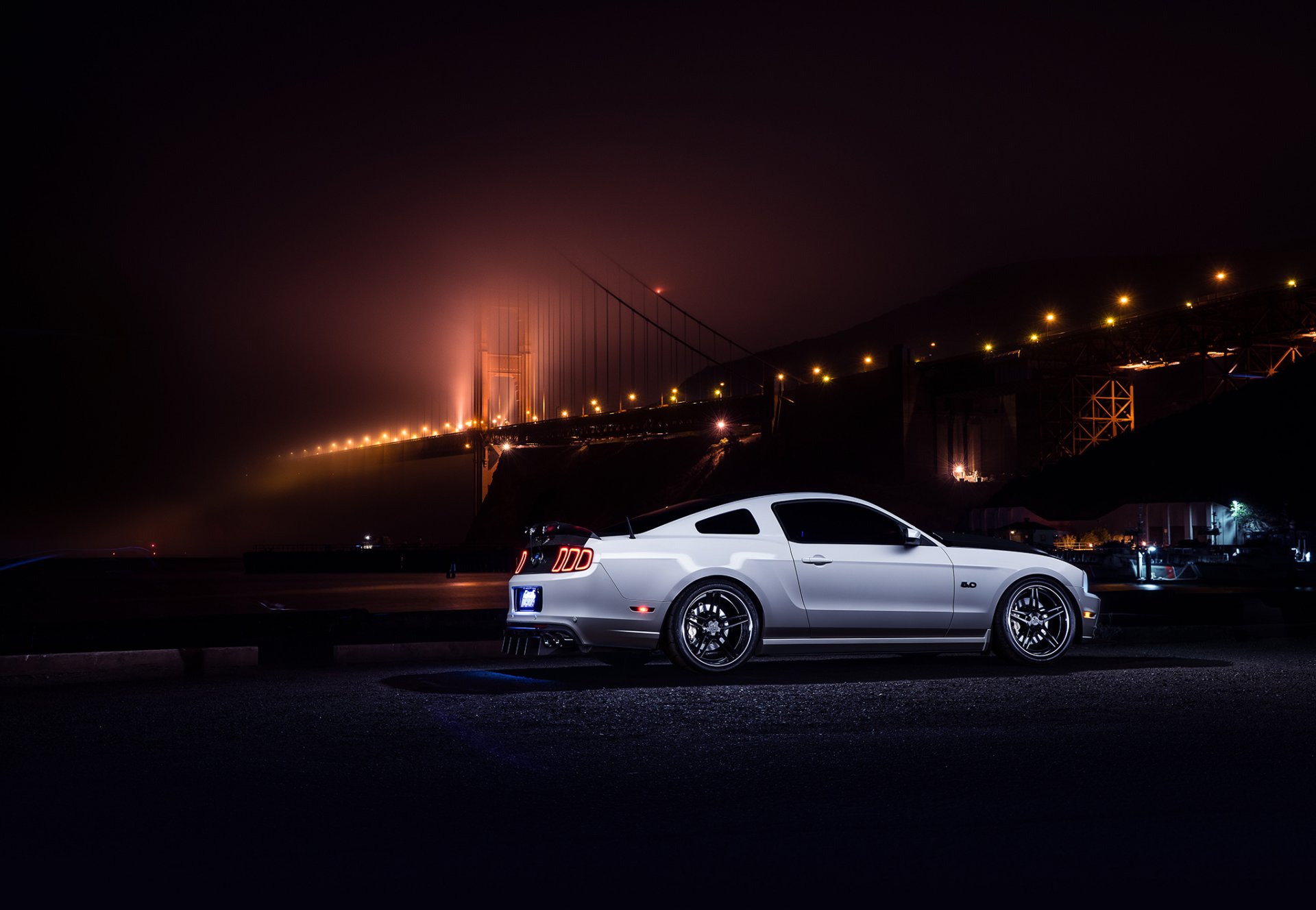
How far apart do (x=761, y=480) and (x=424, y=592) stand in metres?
73.0

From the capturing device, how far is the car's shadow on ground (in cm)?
881

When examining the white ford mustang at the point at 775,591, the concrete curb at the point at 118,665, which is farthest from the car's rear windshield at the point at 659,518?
the concrete curb at the point at 118,665

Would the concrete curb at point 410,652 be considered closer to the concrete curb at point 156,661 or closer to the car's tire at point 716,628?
the concrete curb at point 156,661

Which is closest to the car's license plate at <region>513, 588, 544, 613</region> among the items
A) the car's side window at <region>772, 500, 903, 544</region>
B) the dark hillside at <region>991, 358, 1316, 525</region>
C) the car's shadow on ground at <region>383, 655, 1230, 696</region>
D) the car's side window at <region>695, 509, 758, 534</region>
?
the car's shadow on ground at <region>383, 655, 1230, 696</region>

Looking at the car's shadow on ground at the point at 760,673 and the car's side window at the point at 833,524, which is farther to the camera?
the car's side window at the point at 833,524

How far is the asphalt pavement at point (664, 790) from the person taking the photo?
3779mm

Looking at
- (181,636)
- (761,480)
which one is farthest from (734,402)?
(181,636)

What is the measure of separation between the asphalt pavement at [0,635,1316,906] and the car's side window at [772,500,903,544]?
1231 millimetres

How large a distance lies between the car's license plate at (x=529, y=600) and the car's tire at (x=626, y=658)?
3.15ft

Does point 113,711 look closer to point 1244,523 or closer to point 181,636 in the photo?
point 181,636

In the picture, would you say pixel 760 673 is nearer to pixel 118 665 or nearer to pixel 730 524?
pixel 730 524

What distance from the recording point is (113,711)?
7.59 metres

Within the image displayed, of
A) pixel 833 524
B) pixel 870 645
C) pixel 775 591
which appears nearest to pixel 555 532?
pixel 775 591

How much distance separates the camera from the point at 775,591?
9.24 meters
